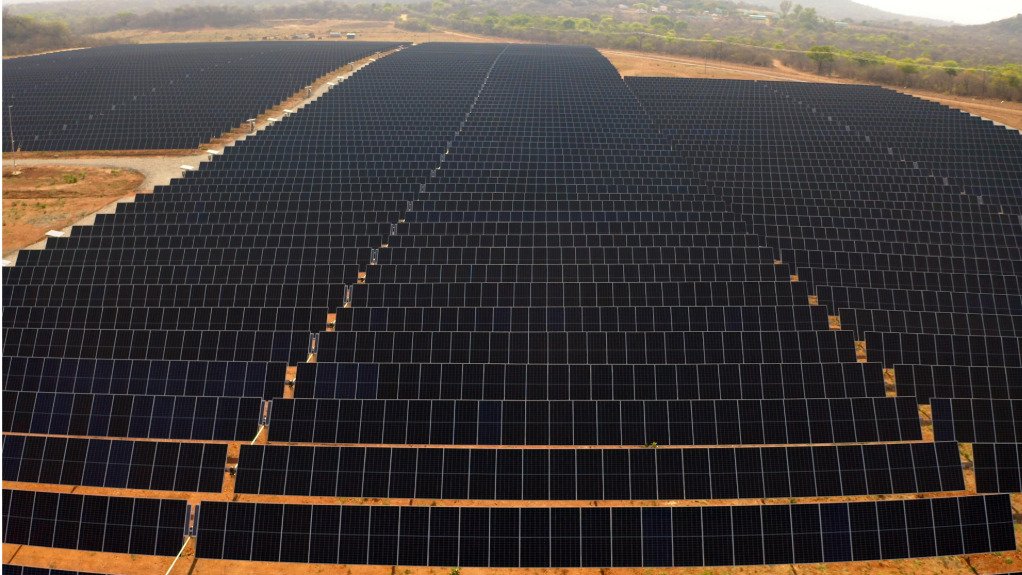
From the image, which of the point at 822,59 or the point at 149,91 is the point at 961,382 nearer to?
the point at 149,91

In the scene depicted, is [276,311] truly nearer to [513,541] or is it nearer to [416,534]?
[416,534]

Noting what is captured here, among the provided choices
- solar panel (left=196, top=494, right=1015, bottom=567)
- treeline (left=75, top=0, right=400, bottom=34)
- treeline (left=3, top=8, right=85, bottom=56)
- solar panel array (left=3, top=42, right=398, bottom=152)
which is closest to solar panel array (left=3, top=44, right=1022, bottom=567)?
solar panel (left=196, top=494, right=1015, bottom=567)

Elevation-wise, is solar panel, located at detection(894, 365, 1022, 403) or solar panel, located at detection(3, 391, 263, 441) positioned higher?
solar panel, located at detection(894, 365, 1022, 403)

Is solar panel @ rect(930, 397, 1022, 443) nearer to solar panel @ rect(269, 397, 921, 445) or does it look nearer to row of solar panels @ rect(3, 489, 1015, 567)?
solar panel @ rect(269, 397, 921, 445)

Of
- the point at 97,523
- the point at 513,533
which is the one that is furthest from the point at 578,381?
the point at 97,523

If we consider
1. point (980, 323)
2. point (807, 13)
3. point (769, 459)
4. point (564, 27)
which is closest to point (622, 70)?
point (564, 27)
